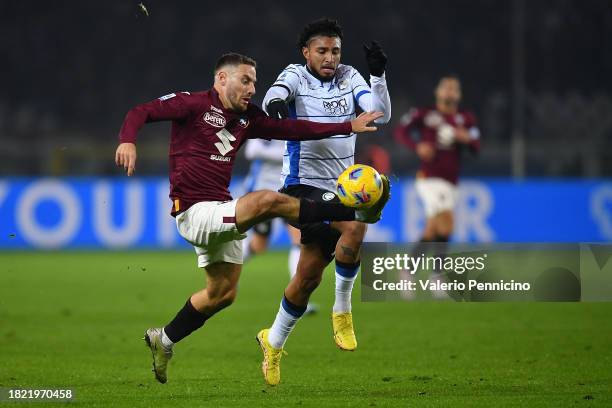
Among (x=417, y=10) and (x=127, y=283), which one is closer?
(x=127, y=283)

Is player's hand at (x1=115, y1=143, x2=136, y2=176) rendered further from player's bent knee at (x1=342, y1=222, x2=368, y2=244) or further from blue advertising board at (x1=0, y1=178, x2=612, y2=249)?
blue advertising board at (x1=0, y1=178, x2=612, y2=249)

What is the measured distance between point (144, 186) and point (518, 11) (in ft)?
27.0

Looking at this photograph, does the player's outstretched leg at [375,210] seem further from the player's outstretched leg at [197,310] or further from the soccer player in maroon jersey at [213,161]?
the player's outstretched leg at [197,310]

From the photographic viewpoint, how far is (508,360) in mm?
8227

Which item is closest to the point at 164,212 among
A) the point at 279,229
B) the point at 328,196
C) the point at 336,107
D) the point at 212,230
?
the point at 279,229

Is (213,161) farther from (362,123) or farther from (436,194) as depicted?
(436,194)

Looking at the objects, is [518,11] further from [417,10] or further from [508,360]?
[508,360]

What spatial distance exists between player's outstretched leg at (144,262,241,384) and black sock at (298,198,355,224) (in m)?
0.84

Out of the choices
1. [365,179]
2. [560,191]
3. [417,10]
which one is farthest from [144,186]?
[365,179]

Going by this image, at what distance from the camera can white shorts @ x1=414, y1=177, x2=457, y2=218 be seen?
44.1 ft

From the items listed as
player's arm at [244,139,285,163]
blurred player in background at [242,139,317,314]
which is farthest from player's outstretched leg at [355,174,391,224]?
player's arm at [244,139,285,163]

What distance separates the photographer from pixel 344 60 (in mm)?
24703

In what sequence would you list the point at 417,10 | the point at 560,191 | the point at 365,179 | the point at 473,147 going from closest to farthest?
1. the point at 365,179
2. the point at 473,147
3. the point at 560,191
4. the point at 417,10

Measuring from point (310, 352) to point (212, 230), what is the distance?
246cm
